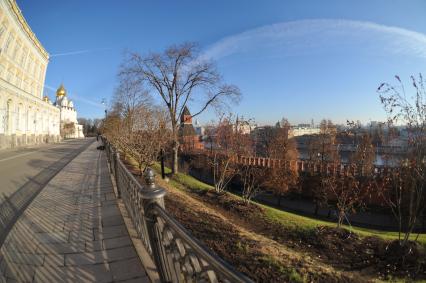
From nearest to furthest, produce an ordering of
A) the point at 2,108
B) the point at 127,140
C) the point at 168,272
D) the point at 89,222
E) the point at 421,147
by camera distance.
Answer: the point at 168,272
the point at 89,222
the point at 421,147
the point at 127,140
the point at 2,108

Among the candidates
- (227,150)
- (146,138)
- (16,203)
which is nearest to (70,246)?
(16,203)

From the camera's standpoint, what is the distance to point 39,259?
→ 137 inches

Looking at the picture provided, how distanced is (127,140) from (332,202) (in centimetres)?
1450

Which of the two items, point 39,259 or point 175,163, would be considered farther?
point 175,163

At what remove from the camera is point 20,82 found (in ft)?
116

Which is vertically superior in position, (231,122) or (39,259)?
(231,122)

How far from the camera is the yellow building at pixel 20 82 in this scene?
25.7m

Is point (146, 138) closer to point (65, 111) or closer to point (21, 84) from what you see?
point (21, 84)

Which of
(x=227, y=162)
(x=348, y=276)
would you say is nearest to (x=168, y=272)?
(x=348, y=276)

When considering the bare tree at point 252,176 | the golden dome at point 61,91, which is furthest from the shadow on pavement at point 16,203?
the golden dome at point 61,91

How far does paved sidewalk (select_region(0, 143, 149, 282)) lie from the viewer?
311 centimetres

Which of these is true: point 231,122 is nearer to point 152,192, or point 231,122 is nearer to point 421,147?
point 421,147

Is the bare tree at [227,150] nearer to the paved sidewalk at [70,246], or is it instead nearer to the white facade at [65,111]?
the paved sidewalk at [70,246]

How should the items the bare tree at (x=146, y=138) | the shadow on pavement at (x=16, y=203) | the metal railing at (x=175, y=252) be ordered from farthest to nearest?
the bare tree at (x=146, y=138), the shadow on pavement at (x=16, y=203), the metal railing at (x=175, y=252)
